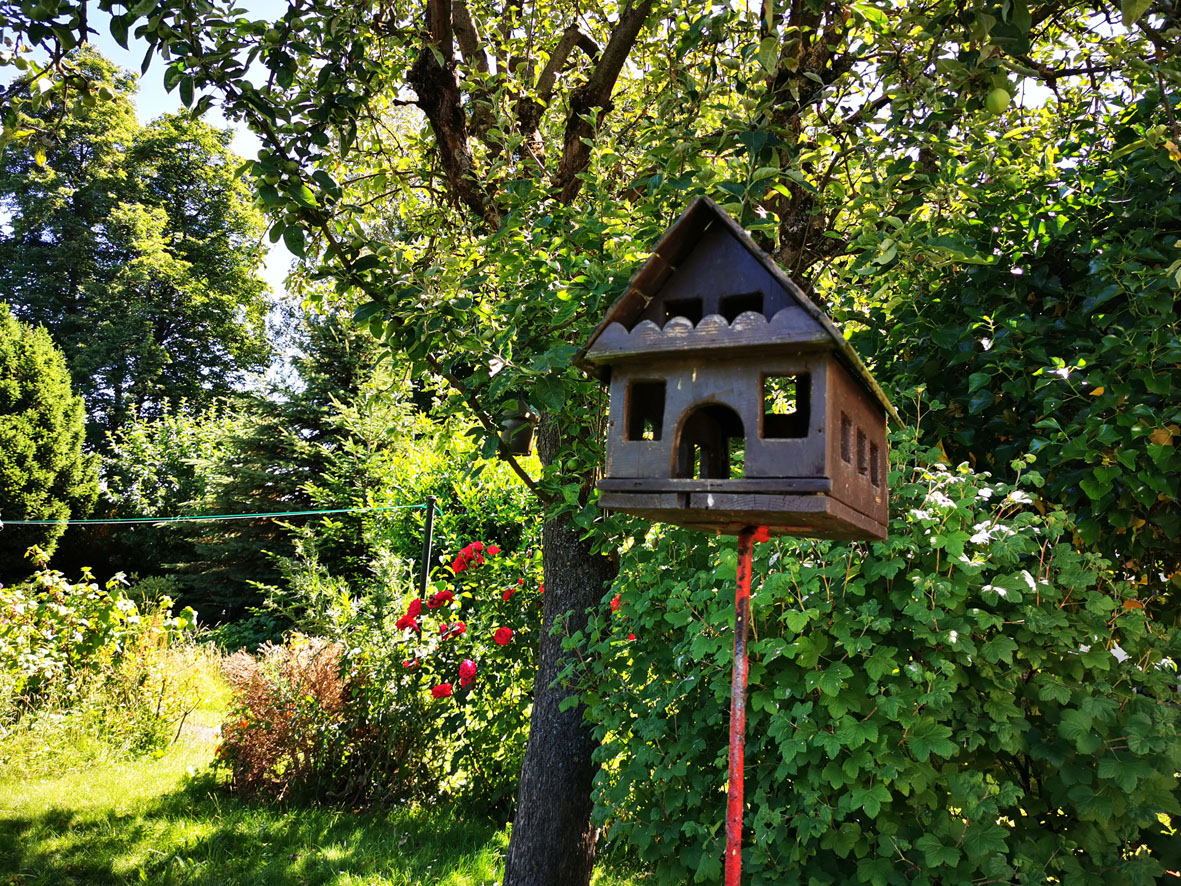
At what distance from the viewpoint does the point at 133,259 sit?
1909cm

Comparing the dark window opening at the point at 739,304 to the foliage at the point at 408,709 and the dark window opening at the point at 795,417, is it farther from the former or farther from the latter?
the foliage at the point at 408,709

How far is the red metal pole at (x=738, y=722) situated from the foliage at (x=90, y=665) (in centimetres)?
576

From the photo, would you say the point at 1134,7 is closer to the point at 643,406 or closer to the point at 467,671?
the point at 643,406

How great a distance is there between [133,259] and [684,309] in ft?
70.9

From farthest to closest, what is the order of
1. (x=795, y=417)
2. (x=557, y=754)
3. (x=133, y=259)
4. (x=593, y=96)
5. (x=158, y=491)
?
(x=133, y=259) < (x=158, y=491) < (x=593, y=96) < (x=557, y=754) < (x=795, y=417)

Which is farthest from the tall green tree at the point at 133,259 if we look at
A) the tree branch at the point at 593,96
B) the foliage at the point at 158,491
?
the tree branch at the point at 593,96

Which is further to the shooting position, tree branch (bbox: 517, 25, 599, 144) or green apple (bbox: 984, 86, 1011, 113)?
tree branch (bbox: 517, 25, 599, 144)

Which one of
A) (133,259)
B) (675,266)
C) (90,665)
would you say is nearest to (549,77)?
(675,266)

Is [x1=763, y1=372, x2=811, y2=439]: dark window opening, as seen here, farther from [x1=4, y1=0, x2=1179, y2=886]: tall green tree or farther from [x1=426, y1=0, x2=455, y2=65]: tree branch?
[x1=426, y1=0, x2=455, y2=65]: tree branch

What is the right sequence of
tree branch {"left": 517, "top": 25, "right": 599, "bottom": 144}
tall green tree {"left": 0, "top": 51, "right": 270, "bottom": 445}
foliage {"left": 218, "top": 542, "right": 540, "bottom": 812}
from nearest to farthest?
tree branch {"left": 517, "top": 25, "right": 599, "bottom": 144} → foliage {"left": 218, "top": 542, "right": 540, "bottom": 812} → tall green tree {"left": 0, "top": 51, "right": 270, "bottom": 445}

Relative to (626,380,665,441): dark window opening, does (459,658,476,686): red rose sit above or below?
below

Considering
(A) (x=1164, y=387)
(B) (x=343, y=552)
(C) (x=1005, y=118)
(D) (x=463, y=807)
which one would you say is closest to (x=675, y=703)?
(A) (x=1164, y=387)

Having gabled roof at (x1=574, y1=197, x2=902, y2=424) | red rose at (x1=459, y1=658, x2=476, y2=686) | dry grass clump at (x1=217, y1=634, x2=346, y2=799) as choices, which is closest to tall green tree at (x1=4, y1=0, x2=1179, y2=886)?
gabled roof at (x1=574, y1=197, x2=902, y2=424)

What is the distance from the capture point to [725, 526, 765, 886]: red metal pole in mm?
1412
